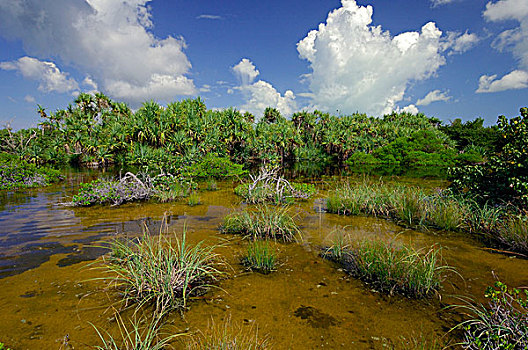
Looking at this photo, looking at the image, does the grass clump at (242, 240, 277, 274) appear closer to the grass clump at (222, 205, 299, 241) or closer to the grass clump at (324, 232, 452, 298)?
the grass clump at (222, 205, 299, 241)

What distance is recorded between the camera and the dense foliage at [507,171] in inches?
254

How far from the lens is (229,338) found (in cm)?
285

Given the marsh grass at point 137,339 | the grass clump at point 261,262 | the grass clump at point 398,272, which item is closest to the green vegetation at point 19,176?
the marsh grass at point 137,339

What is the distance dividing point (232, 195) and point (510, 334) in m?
10.9

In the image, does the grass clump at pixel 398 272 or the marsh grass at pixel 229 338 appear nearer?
the marsh grass at pixel 229 338

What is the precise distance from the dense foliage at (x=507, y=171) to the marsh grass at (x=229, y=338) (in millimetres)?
7140

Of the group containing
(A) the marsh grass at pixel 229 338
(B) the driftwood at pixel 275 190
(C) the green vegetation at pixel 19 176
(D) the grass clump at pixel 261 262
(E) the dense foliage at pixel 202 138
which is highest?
(E) the dense foliage at pixel 202 138

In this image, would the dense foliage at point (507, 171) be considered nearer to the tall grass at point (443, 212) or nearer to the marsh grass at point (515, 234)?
the tall grass at point (443, 212)

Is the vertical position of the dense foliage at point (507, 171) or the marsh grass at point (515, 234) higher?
the dense foliage at point (507, 171)

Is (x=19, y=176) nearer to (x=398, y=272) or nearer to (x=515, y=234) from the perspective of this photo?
(x=398, y=272)

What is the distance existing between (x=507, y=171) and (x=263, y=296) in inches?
289

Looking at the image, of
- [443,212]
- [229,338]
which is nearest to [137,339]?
[229,338]

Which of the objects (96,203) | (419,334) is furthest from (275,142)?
(419,334)

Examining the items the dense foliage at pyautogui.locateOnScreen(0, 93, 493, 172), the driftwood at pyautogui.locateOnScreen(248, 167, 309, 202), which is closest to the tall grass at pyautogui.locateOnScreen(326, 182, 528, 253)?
the driftwood at pyautogui.locateOnScreen(248, 167, 309, 202)
